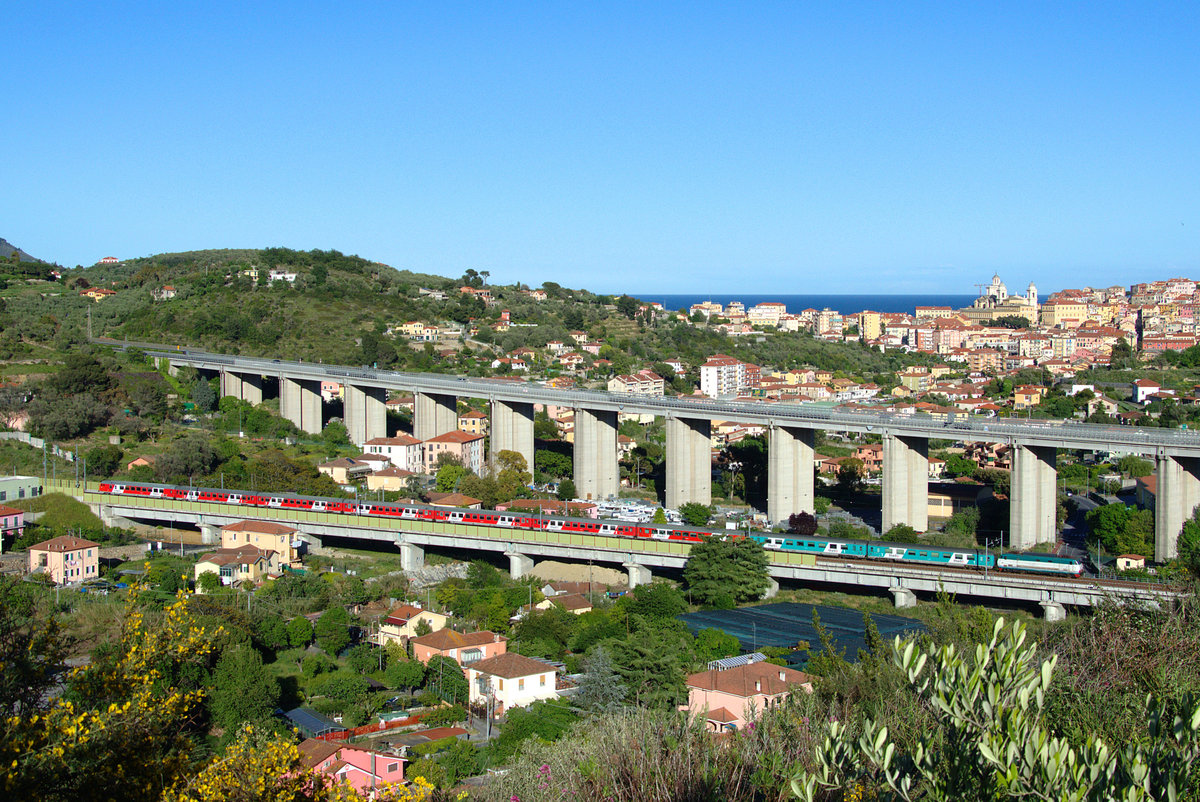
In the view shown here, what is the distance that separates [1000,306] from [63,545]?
464ft

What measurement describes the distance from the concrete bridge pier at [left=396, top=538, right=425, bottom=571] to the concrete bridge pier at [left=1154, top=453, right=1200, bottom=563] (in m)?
23.3

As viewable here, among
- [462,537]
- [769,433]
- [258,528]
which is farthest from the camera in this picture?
[769,433]

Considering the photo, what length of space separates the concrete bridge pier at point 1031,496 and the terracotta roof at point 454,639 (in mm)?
19492

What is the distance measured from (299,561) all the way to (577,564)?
890 centimetres

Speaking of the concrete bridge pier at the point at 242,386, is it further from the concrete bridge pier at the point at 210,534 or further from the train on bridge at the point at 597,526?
the concrete bridge pier at the point at 210,534

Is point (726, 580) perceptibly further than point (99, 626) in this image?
Yes

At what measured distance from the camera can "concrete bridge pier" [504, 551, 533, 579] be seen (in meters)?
32.9

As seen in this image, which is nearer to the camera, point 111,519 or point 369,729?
point 369,729

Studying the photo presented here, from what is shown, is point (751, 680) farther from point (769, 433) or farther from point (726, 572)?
point (769, 433)

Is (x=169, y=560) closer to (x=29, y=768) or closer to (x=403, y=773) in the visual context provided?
(x=403, y=773)

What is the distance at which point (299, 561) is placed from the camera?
33.6 m

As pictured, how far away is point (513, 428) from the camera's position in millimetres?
48469

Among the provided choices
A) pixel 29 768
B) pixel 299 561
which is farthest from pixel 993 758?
pixel 299 561

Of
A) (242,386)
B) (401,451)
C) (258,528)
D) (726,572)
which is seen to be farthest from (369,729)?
(242,386)
